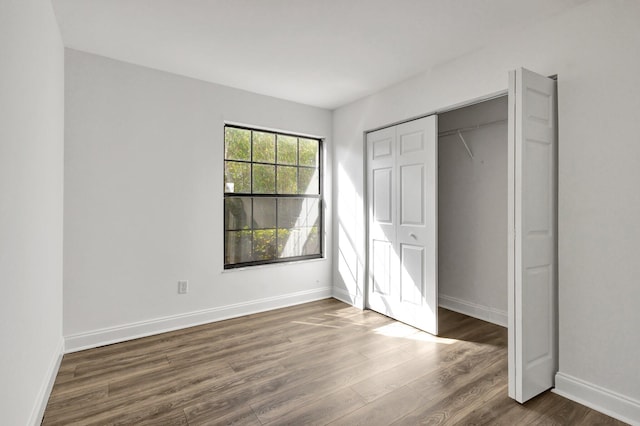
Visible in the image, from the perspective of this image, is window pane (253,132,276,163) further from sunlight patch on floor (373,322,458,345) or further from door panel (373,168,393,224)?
sunlight patch on floor (373,322,458,345)

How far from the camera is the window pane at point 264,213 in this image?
3.94 meters

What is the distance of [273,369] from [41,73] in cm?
250

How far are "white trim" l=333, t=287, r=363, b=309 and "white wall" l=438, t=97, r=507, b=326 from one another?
1.07 m

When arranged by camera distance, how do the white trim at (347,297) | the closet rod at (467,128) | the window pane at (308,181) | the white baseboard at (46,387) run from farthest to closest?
the window pane at (308,181) → the white trim at (347,297) → the closet rod at (467,128) → the white baseboard at (46,387)

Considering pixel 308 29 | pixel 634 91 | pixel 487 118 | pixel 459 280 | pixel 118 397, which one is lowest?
pixel 118 397

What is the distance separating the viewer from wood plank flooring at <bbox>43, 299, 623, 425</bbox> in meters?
1.98

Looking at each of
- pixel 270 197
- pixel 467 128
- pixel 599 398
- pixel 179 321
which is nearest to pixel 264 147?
pixel 270 197

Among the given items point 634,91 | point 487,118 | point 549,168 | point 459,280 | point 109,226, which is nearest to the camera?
point 634,91

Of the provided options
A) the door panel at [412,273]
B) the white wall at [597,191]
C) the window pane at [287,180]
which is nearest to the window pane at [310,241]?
the window pane at [287,180]

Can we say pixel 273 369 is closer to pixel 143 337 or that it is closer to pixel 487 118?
pixel 143 337

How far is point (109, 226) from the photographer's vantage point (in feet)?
9.80

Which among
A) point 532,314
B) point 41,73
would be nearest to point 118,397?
point 41,73

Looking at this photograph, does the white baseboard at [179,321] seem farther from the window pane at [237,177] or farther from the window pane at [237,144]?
the window pane at [237,144]

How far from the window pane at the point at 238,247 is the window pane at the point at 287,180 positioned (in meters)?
0.71
